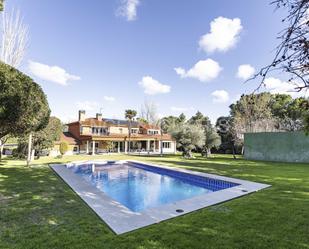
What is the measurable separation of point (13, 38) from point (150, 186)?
1823 cm

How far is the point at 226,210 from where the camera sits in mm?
6316

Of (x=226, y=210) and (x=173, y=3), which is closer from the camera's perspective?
(x=226, y=210)

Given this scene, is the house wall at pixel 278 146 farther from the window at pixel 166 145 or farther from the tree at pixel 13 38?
the tree at pixel 13 38

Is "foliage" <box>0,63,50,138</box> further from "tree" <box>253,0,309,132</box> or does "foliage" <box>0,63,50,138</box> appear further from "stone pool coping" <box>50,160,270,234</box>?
"tree" <box>253,0,309,132</box>

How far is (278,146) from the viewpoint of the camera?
2250 centimetres

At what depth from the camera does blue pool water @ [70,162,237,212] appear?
9.96 metres

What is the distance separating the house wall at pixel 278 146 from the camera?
68.6ft

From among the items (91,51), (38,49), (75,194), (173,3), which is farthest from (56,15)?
(75,194)

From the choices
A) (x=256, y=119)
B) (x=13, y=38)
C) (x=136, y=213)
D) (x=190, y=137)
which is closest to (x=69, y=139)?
(x=13, y=38)

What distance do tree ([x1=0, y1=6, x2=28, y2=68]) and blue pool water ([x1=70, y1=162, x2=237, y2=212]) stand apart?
498 inches

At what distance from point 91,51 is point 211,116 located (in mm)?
36334

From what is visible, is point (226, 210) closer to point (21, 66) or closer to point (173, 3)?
point (173, 3)

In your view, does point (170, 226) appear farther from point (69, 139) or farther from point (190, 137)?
point (69, 139)

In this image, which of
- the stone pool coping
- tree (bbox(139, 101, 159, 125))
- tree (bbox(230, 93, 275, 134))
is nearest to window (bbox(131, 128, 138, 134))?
tree (bbox(139, 101, 159, 125))
